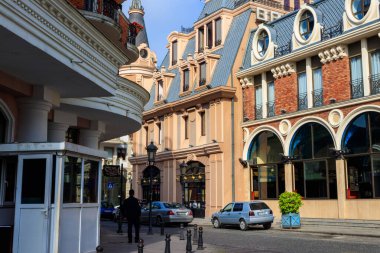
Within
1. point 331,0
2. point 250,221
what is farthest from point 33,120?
point 331,0

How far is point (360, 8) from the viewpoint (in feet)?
85.4

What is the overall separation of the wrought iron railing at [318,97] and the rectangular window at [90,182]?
18.9 metres

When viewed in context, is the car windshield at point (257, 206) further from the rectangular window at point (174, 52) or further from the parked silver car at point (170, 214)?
the rectangular window at point (174, 52)

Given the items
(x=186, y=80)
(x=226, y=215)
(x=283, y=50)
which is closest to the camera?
(x=226, y=215)

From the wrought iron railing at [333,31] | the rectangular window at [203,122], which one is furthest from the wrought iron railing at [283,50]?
the rectangular window at [203,122]

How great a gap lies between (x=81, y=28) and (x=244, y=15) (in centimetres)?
2738

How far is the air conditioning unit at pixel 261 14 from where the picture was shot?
36.1m

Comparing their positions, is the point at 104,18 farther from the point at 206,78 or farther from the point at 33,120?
the point at 206,78

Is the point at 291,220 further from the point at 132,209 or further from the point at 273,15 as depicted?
the point at 273,15

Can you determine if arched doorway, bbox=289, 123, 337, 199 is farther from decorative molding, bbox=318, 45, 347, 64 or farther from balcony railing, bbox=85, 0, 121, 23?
balcony railing, bbox=85, 0, 121, 23

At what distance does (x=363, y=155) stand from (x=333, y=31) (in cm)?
721

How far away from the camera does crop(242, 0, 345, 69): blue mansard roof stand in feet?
92.3

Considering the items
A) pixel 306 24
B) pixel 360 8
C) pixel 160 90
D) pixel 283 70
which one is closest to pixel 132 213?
pixel 360 8

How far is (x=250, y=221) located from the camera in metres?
24.6
